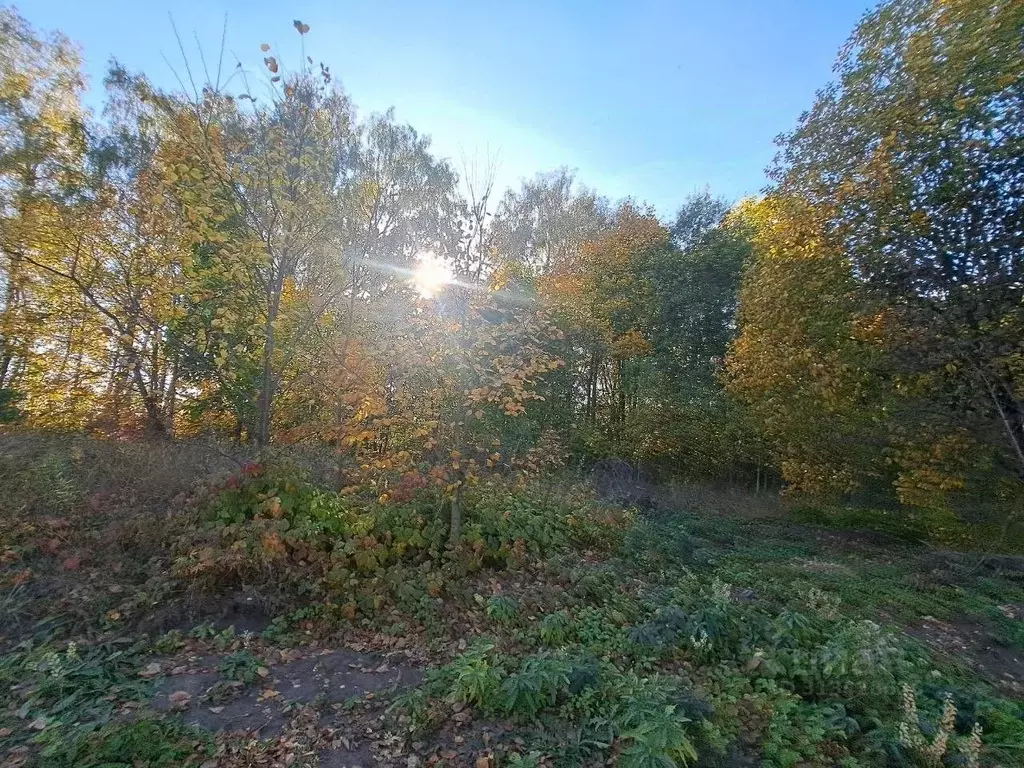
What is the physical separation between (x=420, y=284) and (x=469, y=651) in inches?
Result: 149

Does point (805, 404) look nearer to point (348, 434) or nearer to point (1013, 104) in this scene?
point (1013, 104)

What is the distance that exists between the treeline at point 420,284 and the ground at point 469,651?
4.06 ft

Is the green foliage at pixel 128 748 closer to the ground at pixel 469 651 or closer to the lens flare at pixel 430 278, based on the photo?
the ground at pixel 469 651

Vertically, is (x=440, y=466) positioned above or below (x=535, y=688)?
above

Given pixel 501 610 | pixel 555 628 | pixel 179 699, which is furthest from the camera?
pixel 501 610

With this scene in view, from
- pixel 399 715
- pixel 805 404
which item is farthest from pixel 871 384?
pixel 399 715

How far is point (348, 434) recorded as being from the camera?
5312 millimetres

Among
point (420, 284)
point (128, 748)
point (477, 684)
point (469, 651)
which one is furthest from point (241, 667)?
point (420, 284)

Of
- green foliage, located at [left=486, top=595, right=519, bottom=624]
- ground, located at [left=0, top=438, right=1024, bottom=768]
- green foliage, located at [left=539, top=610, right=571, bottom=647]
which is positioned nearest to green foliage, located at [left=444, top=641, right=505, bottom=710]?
ground, located at [left=0, top=438, right=1024, bottom=768]

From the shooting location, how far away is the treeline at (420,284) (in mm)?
5367

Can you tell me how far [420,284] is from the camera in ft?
19.4

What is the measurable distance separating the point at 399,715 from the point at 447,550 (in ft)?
6.88

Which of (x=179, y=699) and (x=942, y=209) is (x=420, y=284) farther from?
(x=942, y=209)

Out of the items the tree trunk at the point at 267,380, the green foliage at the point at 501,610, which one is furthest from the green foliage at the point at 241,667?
the tree trunk at the point at 267,380
